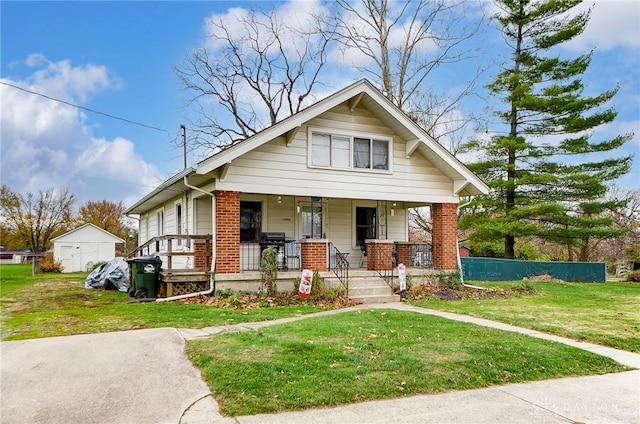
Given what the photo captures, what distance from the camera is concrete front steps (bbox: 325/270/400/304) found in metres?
11.6

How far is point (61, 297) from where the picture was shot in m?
12.3

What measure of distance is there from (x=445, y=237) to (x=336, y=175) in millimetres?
4276

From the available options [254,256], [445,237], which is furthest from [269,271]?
[445,237]

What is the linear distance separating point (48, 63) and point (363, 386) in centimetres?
1499

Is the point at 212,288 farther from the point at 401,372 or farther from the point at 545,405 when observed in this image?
the point at 545,405

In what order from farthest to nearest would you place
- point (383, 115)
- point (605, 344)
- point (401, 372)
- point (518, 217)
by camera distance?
point (518, 217)
point (383, 115)
point (605, 344)
point (401, 372)

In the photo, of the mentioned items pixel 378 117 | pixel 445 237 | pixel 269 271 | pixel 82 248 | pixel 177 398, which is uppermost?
pixel 378 117

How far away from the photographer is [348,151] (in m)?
13.2

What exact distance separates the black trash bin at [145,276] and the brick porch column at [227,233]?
1873 millimetres

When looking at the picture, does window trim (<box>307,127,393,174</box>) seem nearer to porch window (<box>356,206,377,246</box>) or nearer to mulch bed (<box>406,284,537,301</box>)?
porch window (<box>356,206,377,246</box>)

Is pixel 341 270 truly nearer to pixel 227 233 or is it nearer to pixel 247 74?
pixel 227 233

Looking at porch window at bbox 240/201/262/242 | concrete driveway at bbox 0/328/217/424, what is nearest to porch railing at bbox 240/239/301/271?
porch window at bbox 240/201/262/242

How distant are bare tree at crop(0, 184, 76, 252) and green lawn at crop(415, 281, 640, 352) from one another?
48657 millimetres

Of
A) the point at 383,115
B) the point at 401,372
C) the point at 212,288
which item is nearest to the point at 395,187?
the point at 383,115
